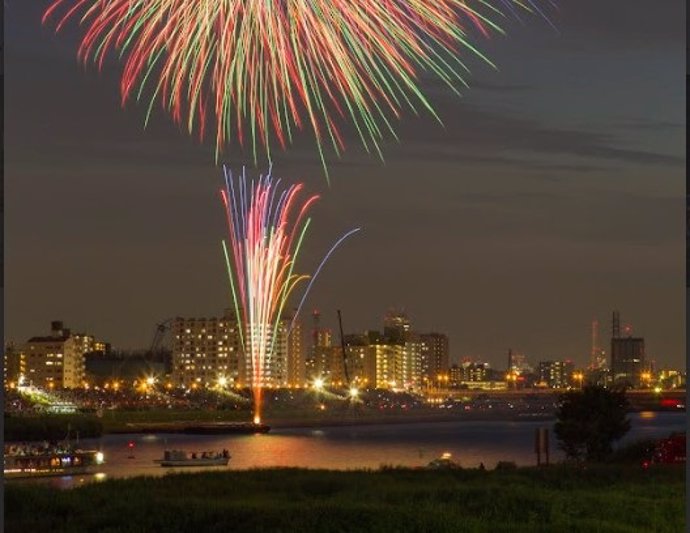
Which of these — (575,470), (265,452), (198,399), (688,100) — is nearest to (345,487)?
(575,470)

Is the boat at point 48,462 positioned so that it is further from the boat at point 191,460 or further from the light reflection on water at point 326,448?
A: the boat at point 191,460

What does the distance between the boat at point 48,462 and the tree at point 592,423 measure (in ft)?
81.1

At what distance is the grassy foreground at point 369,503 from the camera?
27531mm

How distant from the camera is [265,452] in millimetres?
89812

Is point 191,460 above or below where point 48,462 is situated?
below

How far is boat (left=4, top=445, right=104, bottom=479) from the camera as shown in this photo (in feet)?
207

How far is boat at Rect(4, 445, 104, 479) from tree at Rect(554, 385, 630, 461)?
2471 centimetres

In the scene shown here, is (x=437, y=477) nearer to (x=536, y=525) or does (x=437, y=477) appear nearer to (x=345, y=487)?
(x=345, y=487)

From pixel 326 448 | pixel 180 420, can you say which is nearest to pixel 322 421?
pixel 180 420

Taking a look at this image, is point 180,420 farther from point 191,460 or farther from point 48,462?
point 48,462

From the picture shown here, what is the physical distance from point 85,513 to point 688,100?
21.6 metres

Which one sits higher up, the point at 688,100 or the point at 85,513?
the point at 688,100

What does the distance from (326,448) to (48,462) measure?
33689mm

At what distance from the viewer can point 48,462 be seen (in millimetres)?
65000
